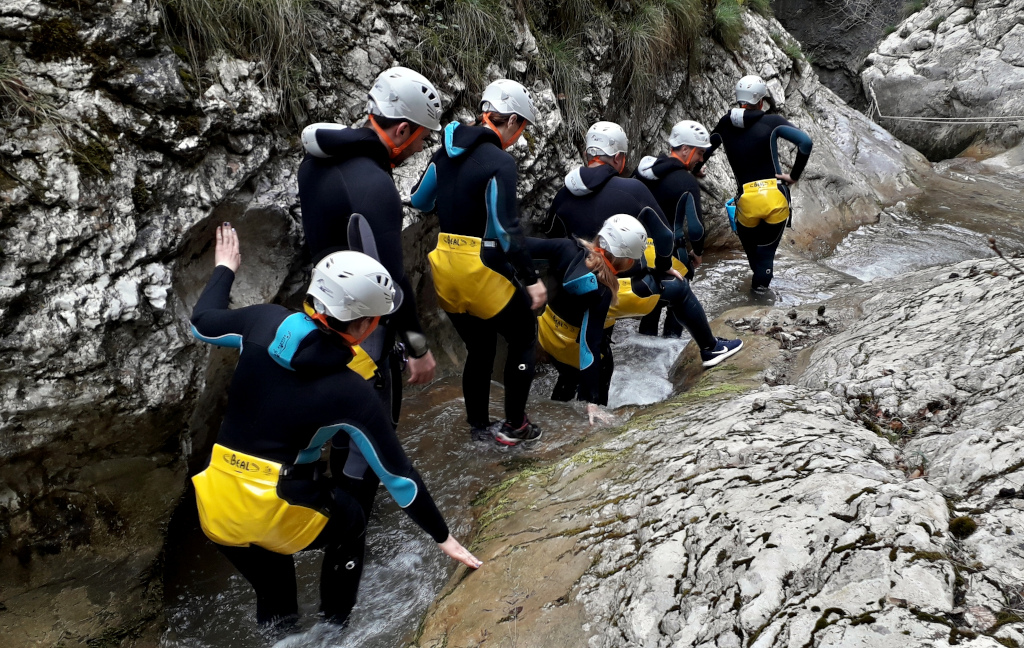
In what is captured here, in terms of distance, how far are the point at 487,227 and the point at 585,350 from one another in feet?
3.71

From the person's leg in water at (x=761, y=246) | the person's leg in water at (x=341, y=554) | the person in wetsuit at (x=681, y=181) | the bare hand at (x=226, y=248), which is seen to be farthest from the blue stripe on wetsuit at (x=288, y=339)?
the person's leg in water at (x=761, y=246)

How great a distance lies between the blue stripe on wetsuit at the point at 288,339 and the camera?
92.9 inches

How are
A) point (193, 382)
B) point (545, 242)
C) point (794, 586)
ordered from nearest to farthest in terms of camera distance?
point (794, 586) → point (193, 382) → point (545, 242)

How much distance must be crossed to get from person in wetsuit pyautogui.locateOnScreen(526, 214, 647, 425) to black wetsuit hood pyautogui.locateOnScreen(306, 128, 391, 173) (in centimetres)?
126

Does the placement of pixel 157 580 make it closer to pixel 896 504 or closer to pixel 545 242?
pixel 545 242

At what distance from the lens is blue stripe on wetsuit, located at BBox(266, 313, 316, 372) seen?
7.74 ft

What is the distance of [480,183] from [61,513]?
257 centimetres

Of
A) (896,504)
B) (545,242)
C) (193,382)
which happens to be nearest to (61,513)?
(193,382)

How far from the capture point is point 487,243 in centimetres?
392

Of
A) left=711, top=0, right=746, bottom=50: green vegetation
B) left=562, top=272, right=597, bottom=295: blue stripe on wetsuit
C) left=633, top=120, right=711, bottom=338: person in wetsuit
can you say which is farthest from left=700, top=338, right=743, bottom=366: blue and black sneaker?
left=711, top=0, right=746, bottom=50: green vegetation

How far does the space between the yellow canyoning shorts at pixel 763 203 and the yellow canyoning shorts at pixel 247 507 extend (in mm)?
5417

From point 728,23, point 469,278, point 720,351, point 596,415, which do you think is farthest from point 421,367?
point 728,23

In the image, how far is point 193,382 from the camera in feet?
11.2

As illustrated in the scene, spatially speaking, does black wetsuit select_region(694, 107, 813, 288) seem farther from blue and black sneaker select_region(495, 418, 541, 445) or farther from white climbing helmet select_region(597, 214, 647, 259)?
blue and black sneaker select_region(495, 418, 541, 445)
